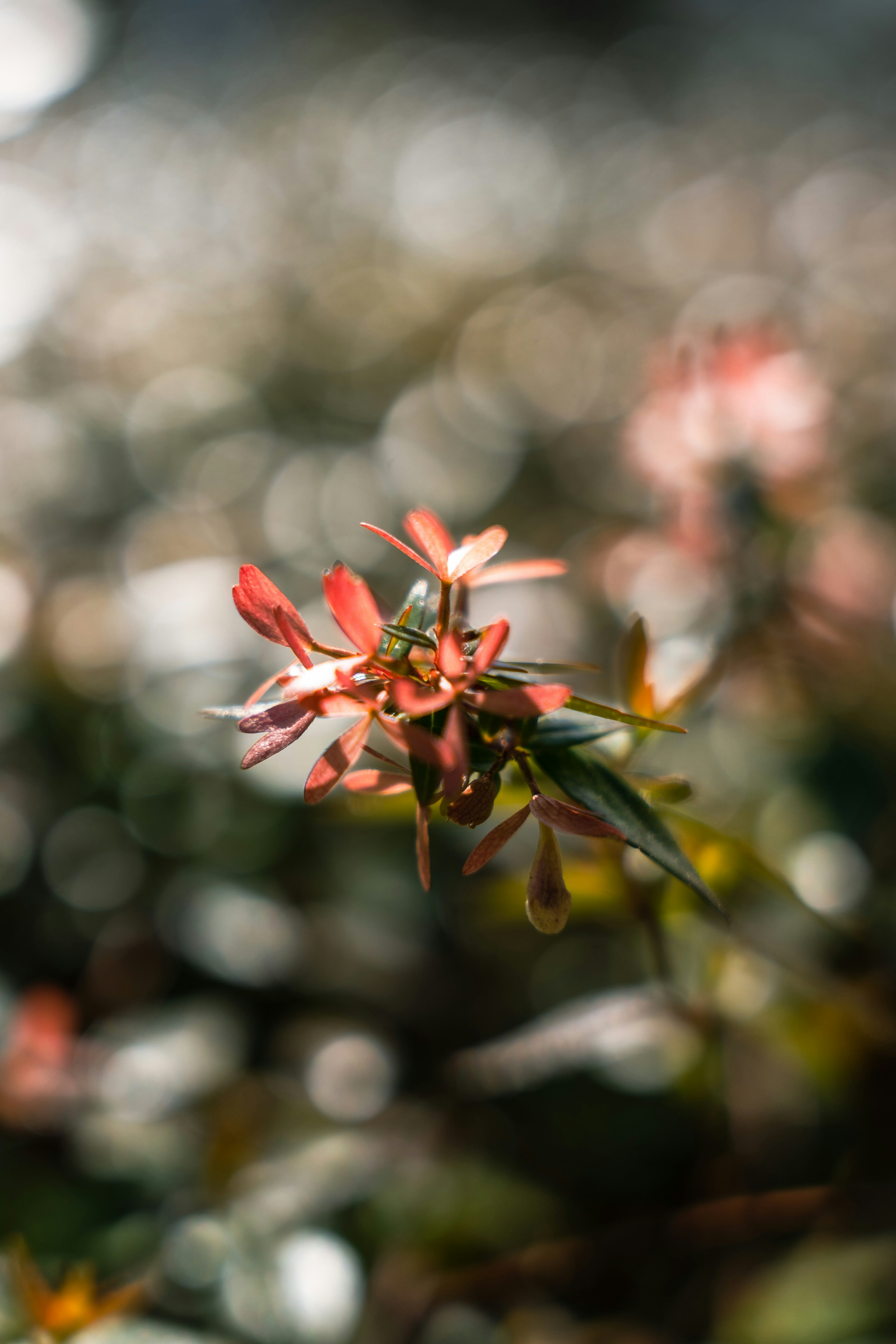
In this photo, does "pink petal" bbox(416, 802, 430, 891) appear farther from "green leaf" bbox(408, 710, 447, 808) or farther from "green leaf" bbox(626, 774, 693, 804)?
"green leaf" bbox(626, 774, 693, 804)

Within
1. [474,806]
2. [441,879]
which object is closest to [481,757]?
[474,806]

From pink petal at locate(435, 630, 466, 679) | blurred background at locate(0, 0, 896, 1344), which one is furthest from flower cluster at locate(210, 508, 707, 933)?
blurred background at locate(0, 0, 896, 1344)

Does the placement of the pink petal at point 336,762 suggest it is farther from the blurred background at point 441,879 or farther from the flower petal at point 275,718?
the blurred background at point 441,879

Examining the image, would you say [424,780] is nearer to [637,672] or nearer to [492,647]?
[492,647]

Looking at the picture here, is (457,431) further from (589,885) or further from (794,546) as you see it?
(589,885)

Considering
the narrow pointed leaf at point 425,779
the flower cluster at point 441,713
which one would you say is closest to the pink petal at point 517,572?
the flower cluster at point 441,713

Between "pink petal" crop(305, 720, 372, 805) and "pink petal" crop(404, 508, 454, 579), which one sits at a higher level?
"pink petal" crop(404, 508, 454, 579)

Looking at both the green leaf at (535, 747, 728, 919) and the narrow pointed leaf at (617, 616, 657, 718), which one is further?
the narrow pointed leaf at (617, 616, 657, 718)

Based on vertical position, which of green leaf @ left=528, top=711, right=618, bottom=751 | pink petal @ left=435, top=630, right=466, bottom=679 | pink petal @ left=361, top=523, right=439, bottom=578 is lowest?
green leaf @ left=528, top=711, right=618, bottom=751

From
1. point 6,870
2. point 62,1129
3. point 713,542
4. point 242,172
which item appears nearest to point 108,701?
point 6,870
